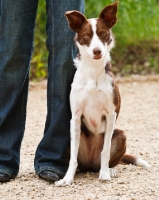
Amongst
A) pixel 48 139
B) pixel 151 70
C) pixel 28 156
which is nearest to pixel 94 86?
pixel 48 139

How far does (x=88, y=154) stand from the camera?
405 centimetres

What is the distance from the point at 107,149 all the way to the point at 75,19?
93cm

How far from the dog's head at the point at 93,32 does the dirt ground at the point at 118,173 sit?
861 millimetres

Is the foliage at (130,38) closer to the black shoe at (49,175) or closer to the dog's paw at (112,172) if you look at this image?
the dog's paw at (112,172)

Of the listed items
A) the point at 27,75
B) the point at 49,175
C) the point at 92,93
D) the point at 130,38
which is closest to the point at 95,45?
the point at 92,93

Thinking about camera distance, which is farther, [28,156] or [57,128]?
[28,156]

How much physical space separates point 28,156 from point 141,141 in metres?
1.16

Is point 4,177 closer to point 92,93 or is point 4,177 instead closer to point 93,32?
point 92,93

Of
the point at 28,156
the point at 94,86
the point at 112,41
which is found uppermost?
the point at 112,41

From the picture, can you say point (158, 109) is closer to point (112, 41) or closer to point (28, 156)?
point (28, 156)

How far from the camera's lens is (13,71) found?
12.2ft

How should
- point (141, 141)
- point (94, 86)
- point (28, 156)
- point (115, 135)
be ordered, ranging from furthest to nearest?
point (141, 141), point (28, 156), point (115, 135), point (94, 86)

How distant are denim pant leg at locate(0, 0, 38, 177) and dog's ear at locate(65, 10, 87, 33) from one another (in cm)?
28

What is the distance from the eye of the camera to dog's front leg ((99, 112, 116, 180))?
3822 mm
